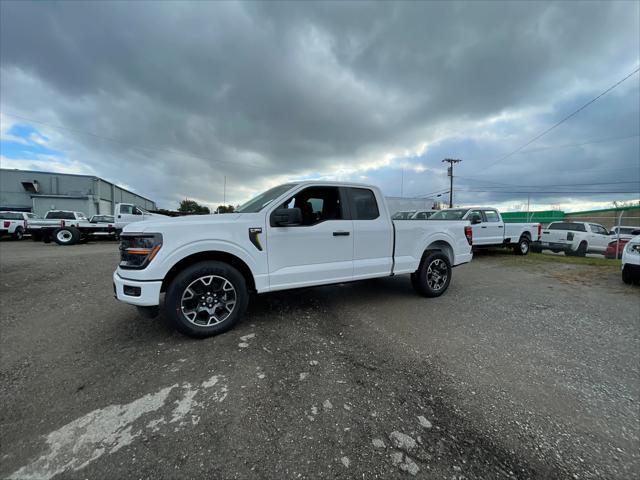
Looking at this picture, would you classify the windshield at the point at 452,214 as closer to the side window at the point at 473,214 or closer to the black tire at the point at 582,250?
the side window at the point at 473,214

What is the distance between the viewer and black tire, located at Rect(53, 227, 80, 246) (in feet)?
45.5

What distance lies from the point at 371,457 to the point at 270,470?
58cm

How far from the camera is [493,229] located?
10164 mm

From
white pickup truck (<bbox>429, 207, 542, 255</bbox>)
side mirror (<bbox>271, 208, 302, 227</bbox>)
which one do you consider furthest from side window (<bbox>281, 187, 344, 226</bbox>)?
white pickup truck (<bbox>429, 207, 542, 255</bbox>)

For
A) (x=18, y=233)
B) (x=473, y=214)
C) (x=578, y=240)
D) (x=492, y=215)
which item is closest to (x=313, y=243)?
(x=473, y=214)

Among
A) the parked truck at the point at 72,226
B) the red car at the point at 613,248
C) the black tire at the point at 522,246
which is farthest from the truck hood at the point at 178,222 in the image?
the red car at the point at 613,248

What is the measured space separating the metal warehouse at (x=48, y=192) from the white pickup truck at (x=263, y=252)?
37.5 metres

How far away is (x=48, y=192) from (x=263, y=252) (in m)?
41.8

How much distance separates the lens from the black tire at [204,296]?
2881mm

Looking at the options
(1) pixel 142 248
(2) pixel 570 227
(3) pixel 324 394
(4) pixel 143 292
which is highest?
(2) pixel 570 227

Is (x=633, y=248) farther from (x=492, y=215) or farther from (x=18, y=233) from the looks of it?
(x=18, y=233)

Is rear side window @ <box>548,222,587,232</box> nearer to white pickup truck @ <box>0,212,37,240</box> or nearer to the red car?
the red car

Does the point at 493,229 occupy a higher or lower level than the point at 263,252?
higher

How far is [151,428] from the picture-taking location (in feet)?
5.91
